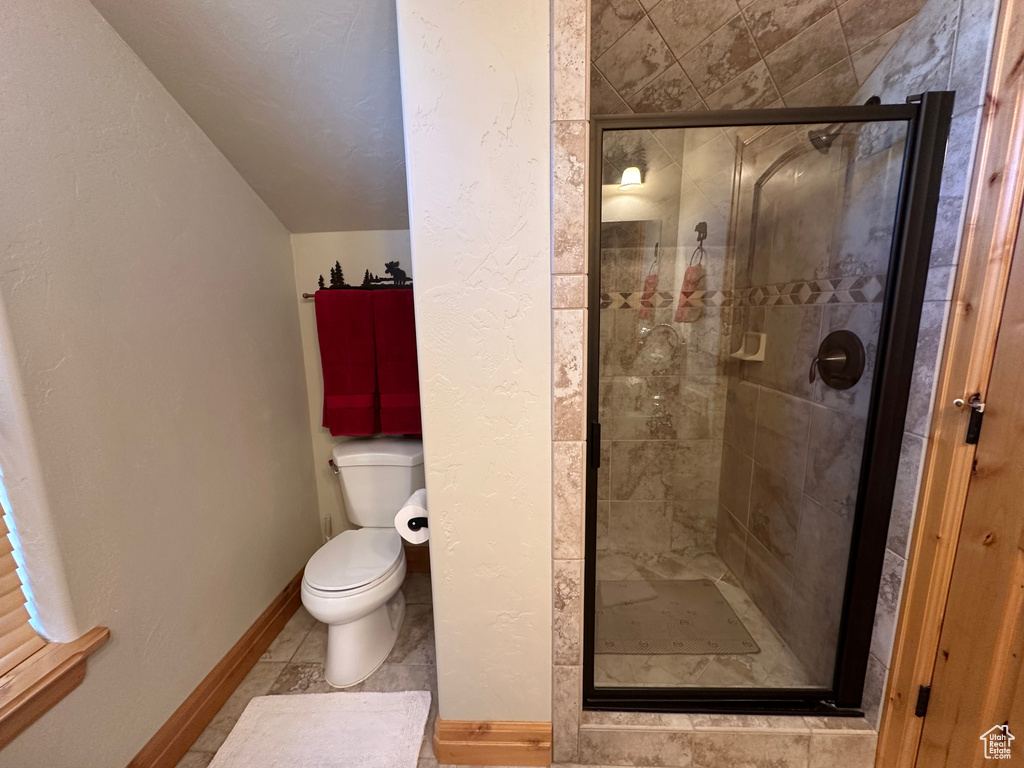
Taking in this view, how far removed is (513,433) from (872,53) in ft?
4.83

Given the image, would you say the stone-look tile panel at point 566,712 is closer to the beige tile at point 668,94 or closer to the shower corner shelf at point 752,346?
the shower corner shelf at point 752,346

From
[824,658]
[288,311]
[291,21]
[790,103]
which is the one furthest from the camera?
[288,311]

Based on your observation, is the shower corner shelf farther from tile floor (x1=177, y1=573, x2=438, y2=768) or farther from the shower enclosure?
tile floor (x1=177, y1=573, x2=438, y2=768)

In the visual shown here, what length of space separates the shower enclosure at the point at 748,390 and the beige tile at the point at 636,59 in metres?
0.24

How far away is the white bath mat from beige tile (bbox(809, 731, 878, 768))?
44.9 inches

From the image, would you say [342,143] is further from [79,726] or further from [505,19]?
[79,726]

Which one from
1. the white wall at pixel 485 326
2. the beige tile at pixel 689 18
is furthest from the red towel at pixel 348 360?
the beige tile at pixel 689 18

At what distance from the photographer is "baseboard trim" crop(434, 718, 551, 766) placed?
3.37 feet


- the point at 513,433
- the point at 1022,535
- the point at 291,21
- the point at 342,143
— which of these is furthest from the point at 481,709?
the point at 291,21

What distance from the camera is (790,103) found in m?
1.24

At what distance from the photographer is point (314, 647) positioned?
147 cm

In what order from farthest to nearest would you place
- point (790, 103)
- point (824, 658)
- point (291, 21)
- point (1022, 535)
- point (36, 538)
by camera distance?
1. point (790, 103)
2. point (824, 658)
3. point (291, 21)
4. point (36, 538)
5. point (1022, 535)

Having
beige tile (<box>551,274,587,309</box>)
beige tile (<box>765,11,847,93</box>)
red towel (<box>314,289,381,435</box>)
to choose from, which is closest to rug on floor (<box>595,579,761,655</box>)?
beige tile (<box>551,274,587,309</box>)

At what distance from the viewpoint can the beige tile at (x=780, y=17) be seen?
1.02m
